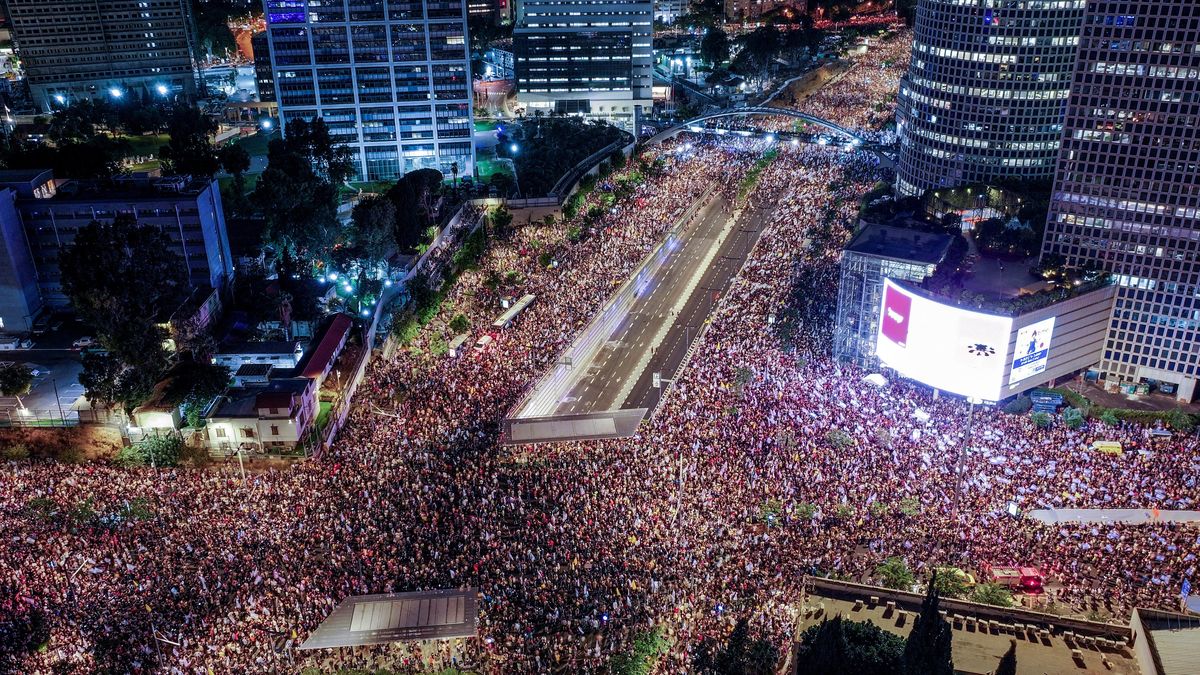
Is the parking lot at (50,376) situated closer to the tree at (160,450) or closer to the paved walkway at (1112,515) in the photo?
the tree at (160,450)

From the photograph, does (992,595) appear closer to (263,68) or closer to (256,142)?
(256,142)

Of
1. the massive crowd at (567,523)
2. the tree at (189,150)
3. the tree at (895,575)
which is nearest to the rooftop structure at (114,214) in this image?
the tree at (189,150)

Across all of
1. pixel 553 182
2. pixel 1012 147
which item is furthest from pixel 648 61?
pixel 1012 147

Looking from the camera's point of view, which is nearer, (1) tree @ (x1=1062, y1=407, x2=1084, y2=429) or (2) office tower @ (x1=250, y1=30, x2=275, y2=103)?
(1) tree @ (x1=1062, y1=407, x2=1084, y2=429)

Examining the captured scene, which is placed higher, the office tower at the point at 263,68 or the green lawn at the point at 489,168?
the office tower at the point at 263,68

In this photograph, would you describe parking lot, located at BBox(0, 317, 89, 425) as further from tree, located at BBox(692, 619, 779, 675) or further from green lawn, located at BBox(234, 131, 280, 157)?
green lawn, located at BBox(234, 131, 280, 157)

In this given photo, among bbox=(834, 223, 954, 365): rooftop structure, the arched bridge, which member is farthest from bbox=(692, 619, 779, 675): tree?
the arched bridge

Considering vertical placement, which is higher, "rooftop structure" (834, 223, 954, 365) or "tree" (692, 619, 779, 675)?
"rooftop structure" (834, 223, 954, 365)

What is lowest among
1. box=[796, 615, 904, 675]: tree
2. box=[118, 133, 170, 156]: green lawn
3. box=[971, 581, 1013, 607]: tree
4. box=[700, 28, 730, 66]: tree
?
box=[971, 581, 1013, 607]: tree
